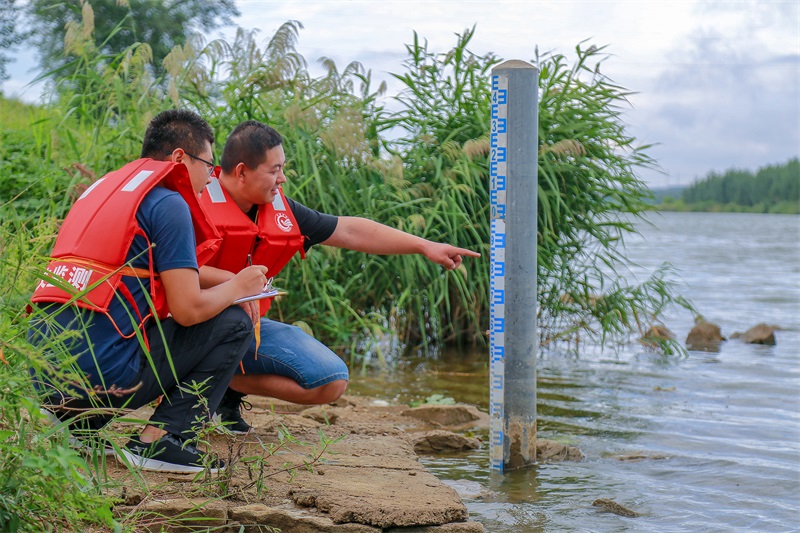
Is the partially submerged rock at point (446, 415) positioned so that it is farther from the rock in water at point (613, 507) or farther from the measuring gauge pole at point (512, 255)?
the rock in water at point (613, 507)

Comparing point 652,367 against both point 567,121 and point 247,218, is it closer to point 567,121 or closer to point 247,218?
point 567,121

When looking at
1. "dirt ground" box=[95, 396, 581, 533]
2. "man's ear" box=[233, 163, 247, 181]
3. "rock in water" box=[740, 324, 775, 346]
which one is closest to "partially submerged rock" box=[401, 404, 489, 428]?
"dirt ground" box=[95, 396, 581, 533]

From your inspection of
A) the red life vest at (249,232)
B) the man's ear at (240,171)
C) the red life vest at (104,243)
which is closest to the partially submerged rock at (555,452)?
the red life vest at (249,232)

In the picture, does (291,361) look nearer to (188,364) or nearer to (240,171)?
(188,364)

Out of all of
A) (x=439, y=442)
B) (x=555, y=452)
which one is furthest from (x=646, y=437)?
(x=439, y=442)

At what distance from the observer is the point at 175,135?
3.57 meters

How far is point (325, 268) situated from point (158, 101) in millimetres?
1780

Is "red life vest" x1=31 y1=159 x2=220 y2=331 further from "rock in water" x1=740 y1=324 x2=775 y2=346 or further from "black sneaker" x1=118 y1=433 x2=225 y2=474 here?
"rock in water" x1=740 y1=324 x2=775 y2=346

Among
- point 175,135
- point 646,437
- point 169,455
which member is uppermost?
point 175,135

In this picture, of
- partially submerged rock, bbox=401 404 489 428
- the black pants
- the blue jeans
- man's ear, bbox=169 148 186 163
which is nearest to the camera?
the black pants

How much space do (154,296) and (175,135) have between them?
2.32 ft

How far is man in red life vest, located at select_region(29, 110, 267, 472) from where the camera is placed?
3.17 m

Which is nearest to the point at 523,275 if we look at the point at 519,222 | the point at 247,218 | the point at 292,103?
the point at 519,222

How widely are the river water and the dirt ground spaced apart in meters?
0.41
